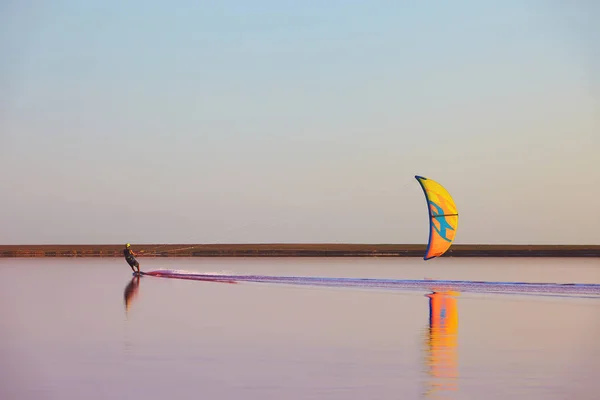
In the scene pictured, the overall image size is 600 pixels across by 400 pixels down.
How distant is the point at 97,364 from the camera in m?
15.7

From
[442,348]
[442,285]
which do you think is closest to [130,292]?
[442,285]

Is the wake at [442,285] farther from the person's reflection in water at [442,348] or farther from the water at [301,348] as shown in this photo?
the person's reflection in water at [442,348]

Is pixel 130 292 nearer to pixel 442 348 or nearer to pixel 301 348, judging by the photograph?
pixel 301 348

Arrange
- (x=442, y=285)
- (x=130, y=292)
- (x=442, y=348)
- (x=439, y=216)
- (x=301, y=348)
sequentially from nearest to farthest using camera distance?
(x=442, y=348) < (x=301, y=348) < (x=130, y=292) < (x=442, y=285) < (x=439, y=216)

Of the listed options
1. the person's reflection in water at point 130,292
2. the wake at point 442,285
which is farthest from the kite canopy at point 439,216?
the person's reflection in water at point 130,292

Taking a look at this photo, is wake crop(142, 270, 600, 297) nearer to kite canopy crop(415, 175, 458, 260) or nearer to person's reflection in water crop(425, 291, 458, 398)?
kite canopy crop(415, 175, 458, 260)

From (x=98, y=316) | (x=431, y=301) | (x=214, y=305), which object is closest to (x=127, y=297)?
(x=214, y=305)

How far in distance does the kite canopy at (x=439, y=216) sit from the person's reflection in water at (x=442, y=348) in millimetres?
11611

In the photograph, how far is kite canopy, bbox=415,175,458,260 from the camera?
40.2 m

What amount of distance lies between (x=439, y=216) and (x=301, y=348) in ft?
76.7

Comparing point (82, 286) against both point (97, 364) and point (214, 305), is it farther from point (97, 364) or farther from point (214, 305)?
point (97, 364)

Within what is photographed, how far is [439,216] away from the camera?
40.3m

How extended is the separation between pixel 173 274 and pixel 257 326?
2772cm

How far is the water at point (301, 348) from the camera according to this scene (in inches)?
528
